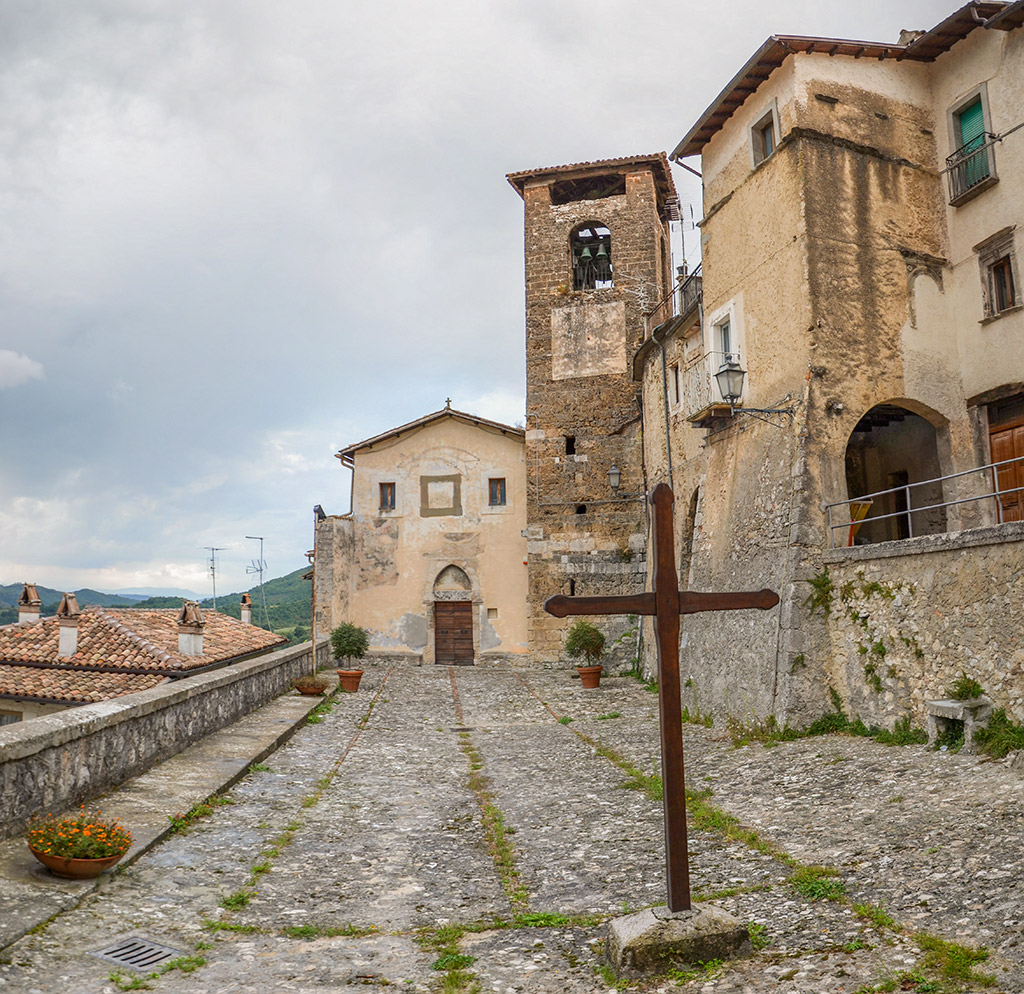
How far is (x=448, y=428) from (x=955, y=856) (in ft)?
70.0

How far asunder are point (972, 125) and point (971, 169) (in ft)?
2.15

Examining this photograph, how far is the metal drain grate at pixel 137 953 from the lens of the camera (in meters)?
3.83

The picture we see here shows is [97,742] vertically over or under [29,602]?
under

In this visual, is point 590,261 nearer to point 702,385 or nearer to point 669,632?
point 702,385

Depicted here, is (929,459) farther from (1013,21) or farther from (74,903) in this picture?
(74,903)

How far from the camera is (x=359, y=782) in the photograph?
850 centimetres

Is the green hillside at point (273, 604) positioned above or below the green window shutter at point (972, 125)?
below

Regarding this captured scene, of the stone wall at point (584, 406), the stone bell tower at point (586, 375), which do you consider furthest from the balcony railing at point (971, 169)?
the stone wall at point (584, 406)

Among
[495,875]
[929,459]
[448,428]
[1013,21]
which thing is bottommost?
[495,875]

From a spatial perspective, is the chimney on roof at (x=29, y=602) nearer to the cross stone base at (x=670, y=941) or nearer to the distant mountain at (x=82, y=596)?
the cross stone base at (x=670, y=941)

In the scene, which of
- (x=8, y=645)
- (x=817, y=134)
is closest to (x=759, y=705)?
(x=817, y=134)

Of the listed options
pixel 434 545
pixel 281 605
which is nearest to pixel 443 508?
pixel 434 545

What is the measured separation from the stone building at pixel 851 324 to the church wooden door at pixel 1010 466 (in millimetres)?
30

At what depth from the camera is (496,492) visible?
81.1 feet
